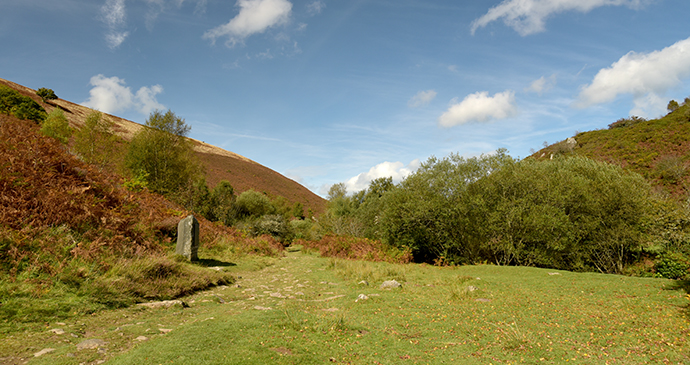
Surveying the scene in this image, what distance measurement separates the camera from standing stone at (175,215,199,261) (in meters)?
10.8

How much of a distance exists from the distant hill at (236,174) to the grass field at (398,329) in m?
45.4

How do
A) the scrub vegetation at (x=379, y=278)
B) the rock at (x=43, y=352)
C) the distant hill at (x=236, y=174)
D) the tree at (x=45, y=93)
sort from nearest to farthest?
the rock at (x=43, y=352) < the scrub vegetation at (x=379, y=278) < the tree at (x=45, y=93) < the distant hill at (x=236, y=174)

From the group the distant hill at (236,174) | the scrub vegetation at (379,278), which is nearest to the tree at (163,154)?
the scrub vegetation at (379,278)

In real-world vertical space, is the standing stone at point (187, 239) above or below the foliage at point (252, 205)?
below

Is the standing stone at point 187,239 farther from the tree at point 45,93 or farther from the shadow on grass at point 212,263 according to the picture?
the tree at point 45,93

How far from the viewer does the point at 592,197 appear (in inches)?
591

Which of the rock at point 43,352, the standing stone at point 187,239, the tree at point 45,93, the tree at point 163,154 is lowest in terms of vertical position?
the rock at point 43,352

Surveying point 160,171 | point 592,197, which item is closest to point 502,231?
point 592,197

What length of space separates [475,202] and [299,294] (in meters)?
12.2

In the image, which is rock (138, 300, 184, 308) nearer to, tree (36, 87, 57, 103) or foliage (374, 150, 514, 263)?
foliage (374, 150, 514, 263)

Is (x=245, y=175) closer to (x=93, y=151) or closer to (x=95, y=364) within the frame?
(x=93, y=151)

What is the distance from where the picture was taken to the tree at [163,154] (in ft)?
76.5

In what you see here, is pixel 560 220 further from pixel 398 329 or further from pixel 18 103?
pixel 18 103

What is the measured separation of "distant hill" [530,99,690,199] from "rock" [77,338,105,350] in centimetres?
4100
